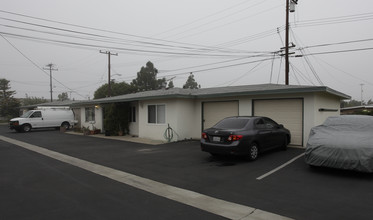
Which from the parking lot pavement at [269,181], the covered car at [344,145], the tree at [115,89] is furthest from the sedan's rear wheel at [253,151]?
the tree at [115,89]

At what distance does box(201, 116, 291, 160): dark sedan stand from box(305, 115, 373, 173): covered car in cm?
166

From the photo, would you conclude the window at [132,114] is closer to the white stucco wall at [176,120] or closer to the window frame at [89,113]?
the white stucco wall at [176,120]

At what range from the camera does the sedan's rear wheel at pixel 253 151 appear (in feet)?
25.4

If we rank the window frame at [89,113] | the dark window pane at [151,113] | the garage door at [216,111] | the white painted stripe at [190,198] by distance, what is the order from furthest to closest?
1. the window frame at [89,113]
2. the dark window pane at [151,113]
3. the garage door at [216,111]
4. the white painted stripe at [190,198]

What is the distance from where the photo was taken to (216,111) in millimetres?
13367

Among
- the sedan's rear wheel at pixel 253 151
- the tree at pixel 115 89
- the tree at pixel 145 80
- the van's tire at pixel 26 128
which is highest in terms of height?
the tree at pixel 145 80

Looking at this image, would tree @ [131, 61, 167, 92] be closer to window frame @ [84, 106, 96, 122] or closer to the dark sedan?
window frame @ [84, 106, 96, 122]

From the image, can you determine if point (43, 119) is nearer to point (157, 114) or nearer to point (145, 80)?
point (157, 114)

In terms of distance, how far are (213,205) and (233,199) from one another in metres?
0.50

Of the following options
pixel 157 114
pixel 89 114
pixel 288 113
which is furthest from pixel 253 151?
pixel 89 114

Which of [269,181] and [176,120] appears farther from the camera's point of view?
[176,120]

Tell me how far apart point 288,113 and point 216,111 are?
3882 mm

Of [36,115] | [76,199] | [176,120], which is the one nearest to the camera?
[76,199]

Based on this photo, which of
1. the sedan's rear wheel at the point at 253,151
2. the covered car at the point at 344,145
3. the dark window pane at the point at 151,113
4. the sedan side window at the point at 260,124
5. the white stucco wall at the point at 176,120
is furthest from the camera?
the dark window pane at the point at 151,113
